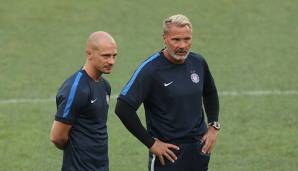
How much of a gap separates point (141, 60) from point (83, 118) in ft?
28.0

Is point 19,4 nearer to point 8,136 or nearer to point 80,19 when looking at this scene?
point 80,19

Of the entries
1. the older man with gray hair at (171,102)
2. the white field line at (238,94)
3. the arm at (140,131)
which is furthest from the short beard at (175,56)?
Answer: the white field line at (238,94)

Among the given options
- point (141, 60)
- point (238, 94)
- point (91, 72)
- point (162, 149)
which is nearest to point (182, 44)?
point (91, 72)

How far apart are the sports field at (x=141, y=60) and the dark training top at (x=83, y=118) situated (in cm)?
329

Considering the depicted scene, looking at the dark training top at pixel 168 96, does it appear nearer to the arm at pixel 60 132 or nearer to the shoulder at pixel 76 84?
the shoulder at pixel 76 84

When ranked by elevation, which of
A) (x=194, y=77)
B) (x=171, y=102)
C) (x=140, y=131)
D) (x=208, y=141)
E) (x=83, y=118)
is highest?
(x=194, y=77)

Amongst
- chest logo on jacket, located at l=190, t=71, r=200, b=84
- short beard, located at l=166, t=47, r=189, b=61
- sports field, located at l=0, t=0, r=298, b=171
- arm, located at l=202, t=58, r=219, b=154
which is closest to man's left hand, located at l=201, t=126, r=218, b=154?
arm, located at l=202, t=58, r=219, b=154

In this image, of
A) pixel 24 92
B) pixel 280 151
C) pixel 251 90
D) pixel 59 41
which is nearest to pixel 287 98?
pixel 251 90

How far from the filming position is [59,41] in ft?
55.7

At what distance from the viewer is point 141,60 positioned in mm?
15758

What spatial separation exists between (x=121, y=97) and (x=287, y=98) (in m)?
6.70

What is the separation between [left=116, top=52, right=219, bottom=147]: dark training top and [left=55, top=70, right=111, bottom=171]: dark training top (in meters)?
0.23

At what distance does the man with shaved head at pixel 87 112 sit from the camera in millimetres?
7160

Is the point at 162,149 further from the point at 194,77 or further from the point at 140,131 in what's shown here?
the point at 194,77
